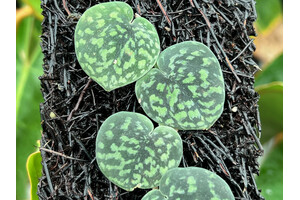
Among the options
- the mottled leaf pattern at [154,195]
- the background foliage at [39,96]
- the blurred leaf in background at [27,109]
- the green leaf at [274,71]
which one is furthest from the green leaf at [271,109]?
the blurred leaf in background at [27,109]

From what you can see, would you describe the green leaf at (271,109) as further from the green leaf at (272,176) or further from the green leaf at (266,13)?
the green leaf at (266,13)

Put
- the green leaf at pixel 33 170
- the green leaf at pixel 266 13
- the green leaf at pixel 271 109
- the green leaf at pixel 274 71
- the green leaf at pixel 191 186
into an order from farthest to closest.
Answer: the green leaf at pixel 266 13, the green leaf at pixel 274 71, the green leaf at pixel 271 109, the green leaf at pixel 33 170, the green leaf at pixel 191 186

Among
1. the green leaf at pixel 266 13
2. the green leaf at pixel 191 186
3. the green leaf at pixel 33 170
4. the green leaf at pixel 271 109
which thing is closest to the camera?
the green leaf at pixel 191 186

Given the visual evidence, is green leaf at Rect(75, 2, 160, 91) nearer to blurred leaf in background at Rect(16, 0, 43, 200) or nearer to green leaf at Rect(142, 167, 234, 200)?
green leaf at Rect(142, 167, 234, 200)

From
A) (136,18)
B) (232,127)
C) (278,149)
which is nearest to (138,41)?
(136,18)

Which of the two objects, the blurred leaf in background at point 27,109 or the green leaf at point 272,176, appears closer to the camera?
the green leaf at point 272,176

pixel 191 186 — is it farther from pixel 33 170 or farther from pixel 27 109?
pixel 27 109

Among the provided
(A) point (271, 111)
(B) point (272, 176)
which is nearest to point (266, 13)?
(A) point (271, 111)
